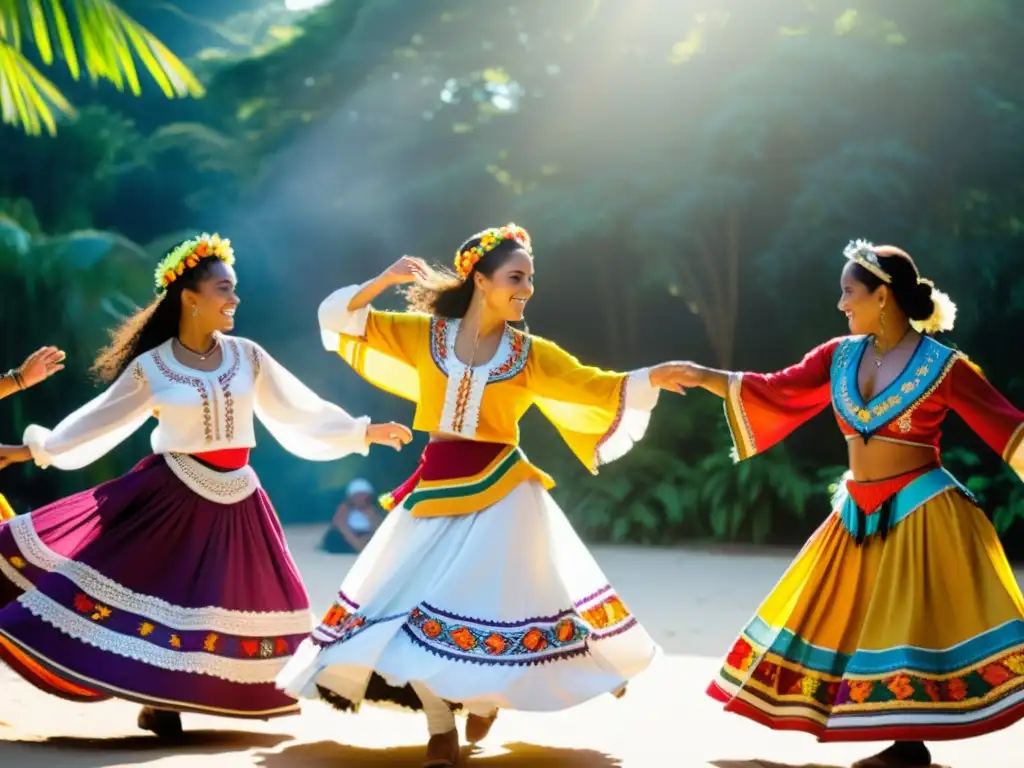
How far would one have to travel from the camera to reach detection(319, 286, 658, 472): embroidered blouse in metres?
4.38

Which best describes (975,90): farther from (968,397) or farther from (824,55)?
(968,397)

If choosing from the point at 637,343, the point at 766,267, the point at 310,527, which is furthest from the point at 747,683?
the point at 310,527

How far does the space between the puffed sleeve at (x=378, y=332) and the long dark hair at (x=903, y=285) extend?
1361mm

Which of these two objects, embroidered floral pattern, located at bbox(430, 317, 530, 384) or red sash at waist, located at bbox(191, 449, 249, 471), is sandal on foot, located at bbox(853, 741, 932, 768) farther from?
red sash at waist, located at bbox(191, 449, 249, 471)

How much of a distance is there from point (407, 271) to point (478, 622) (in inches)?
45.6

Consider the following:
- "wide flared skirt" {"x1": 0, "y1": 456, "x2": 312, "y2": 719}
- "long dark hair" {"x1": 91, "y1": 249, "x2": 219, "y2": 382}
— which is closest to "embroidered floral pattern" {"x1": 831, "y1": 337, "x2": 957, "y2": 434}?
"wide flared skirt" {"x1": 0, "y1": 456, "x2": 312, "y2": 719}

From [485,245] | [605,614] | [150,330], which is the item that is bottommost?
[605,614]

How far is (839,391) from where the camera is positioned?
4375 millimetres

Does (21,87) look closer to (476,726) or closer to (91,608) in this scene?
(91,608)

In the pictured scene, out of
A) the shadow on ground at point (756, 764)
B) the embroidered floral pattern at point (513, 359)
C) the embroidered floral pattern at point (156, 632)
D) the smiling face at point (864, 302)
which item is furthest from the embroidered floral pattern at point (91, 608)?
the smiling face at point (864, 302)

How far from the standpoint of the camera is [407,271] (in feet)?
14.9

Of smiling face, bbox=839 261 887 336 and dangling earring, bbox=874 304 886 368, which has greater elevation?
smiling face, bbox=839 261 887 336

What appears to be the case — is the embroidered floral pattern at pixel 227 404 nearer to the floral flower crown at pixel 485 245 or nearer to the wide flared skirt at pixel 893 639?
the floral flower crown at pixel 485 245

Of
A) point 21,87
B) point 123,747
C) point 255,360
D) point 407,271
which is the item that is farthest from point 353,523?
point 407,271
